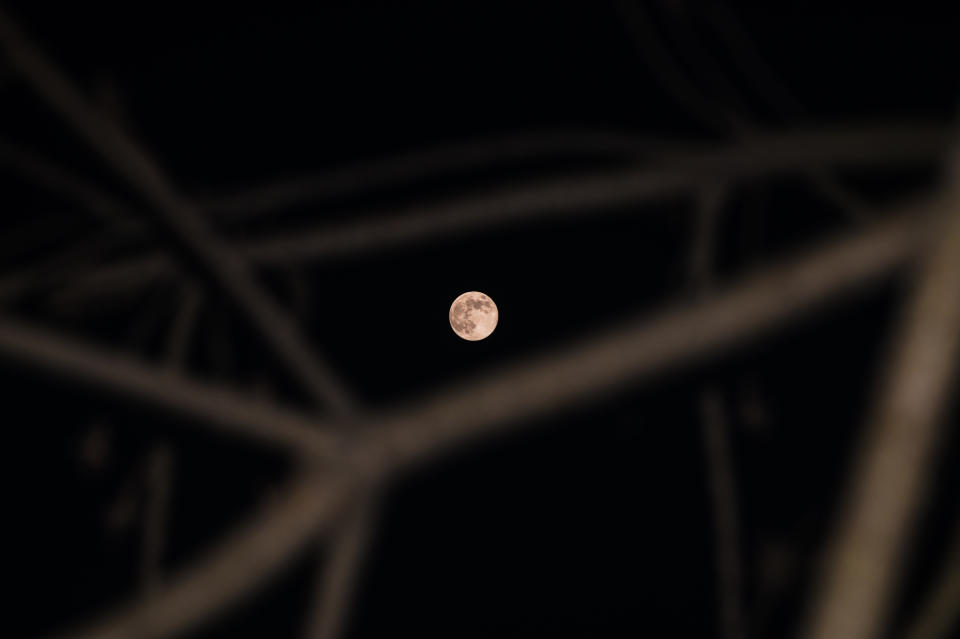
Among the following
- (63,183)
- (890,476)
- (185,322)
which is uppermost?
(63,183)

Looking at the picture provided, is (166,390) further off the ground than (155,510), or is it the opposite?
(155,510)

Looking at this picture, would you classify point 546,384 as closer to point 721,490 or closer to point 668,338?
point 668,338

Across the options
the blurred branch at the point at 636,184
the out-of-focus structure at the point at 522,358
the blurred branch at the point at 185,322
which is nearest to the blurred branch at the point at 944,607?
the out-of-focus structure at the point at 522,358

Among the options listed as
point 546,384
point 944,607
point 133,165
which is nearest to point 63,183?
point 133,165

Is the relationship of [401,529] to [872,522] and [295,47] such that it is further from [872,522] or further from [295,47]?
[872,522]

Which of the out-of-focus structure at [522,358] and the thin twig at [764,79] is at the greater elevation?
the thin twig at [764,79]

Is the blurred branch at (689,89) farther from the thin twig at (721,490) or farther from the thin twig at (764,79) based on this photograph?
the thin twig at (721,490)

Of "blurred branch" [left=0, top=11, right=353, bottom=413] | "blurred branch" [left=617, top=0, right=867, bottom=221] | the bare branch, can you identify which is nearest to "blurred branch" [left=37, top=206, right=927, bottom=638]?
the bare branch
